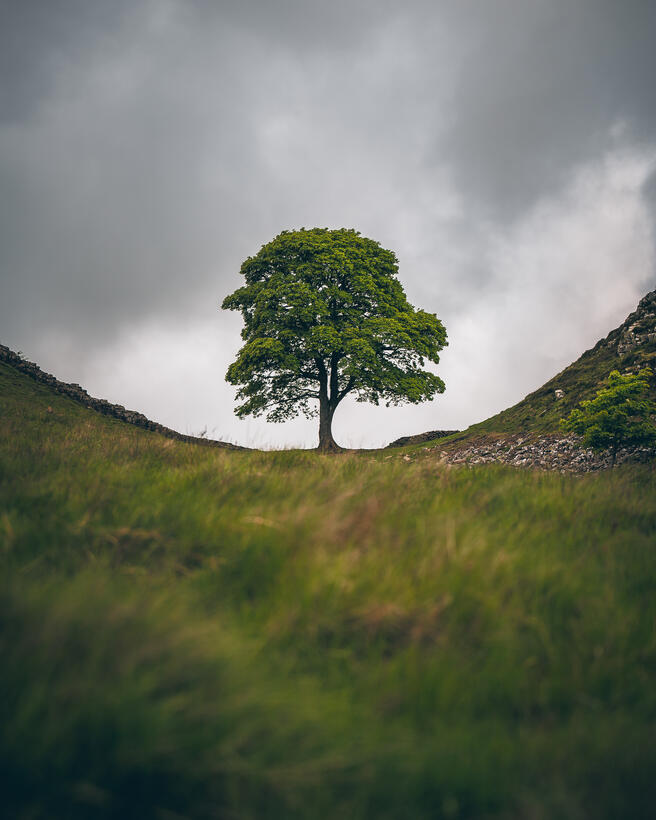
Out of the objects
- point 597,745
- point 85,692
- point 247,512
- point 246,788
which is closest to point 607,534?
point 597,745

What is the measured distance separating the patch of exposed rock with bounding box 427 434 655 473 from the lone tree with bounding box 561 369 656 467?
1.40 m

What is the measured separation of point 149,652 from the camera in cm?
188

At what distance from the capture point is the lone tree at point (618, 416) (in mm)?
14969

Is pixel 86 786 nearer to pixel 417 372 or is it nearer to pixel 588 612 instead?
pixel 588 612

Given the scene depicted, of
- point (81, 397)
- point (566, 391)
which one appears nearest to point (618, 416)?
point (566, 391)

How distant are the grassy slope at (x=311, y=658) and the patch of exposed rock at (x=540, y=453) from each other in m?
12.9

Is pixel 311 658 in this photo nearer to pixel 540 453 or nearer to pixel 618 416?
pixel 618 416

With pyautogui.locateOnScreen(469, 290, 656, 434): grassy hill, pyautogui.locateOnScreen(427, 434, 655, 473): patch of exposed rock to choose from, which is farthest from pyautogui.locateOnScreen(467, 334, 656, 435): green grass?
pyautogui.locateOnScreen(427, 434, 655, 473): patch of exposed rock

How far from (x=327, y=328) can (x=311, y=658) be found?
74.2 feet

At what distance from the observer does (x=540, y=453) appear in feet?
64.3

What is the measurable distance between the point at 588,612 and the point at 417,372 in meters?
25.9

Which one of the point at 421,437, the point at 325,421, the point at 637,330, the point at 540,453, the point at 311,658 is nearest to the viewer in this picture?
the point at 311,658

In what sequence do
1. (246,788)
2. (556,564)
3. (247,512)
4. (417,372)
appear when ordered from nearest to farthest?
(246,788), (556,564), (247,512), (417,372)

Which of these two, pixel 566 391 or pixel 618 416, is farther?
pixel 566 391
